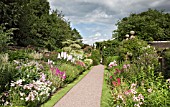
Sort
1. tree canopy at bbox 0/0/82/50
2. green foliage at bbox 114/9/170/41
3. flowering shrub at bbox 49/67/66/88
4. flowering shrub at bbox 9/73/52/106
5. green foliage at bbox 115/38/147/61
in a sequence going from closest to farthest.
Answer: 1. flowering shrub at bbox 9/73/52/106
2. flowering shrub at bbox 49/67/66/88
3. green foliage at bbox 115/38/147/61
4. tree canopy at bbox 0/0/82/50
5. green foliage at bbox 114/9/170/41

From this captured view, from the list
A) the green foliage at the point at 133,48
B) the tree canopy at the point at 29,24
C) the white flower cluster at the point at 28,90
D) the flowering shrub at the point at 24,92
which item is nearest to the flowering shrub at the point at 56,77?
the flowering shrub at the point at 24,92

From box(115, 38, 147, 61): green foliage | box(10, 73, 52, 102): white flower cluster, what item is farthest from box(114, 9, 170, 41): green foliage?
box(10, 73, 52, 102): white flower cluster

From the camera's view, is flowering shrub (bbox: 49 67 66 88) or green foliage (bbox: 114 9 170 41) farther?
green foliage (bbox: 114 9 170 41)

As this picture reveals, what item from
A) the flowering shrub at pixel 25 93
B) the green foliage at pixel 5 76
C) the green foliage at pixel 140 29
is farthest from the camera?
the green foliage at pixel 140 29

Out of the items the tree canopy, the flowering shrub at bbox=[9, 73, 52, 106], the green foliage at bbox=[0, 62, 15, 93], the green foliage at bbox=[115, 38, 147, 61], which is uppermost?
the tree canopy

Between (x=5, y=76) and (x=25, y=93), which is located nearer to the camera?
(x=25, y=93)

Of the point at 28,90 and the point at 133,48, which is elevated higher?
the point at 133,48

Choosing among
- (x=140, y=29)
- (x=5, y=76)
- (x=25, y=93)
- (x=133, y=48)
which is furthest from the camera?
(x=140, y=29)

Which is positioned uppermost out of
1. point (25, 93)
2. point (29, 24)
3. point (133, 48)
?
point (29, 24)

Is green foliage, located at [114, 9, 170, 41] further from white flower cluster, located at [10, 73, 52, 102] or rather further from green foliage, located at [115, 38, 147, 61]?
white flower cluster, located at [10, 73, 52, 102]

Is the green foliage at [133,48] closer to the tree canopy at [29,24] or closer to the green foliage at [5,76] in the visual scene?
the tree canopy at [29,24]

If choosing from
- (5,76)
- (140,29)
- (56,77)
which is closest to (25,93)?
(5,76)

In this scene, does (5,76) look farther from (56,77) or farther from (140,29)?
(140,29)

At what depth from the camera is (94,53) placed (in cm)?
2716
